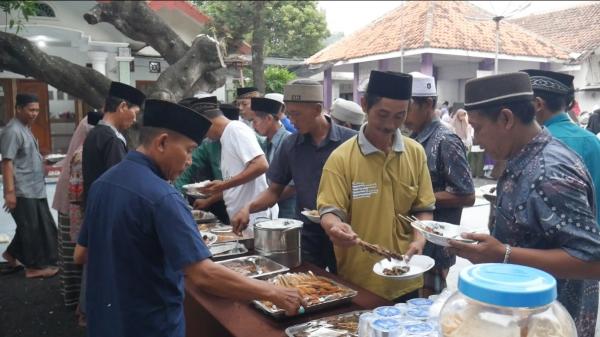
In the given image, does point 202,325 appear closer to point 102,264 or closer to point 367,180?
point 102,264

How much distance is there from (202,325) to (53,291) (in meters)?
2.93

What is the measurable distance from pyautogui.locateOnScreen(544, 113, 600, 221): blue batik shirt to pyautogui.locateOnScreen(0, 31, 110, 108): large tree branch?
4073 mm

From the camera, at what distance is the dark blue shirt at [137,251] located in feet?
4.79

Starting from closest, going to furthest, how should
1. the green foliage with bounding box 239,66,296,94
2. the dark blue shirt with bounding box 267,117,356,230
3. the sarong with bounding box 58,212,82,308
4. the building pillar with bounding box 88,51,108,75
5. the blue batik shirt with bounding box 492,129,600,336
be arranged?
the blue batik shirt with bounding box 492,129,600,336 → the dark blue shirt with bounding box 267,117,356,230 → the sarong with bounding box 58,212,82,308 → the green foliage with bounding box 239,66,296,94 → the building pillar with bounding box 88,51,108,75

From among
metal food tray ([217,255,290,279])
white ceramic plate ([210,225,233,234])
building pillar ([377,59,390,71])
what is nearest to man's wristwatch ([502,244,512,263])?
metal food tray ([217,255,290,279])

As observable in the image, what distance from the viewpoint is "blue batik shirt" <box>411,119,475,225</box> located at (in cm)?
242

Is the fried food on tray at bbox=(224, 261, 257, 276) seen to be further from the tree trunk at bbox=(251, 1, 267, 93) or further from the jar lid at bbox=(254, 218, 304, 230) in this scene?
the tree trunk at bbox=(251, 1, 267, 93)

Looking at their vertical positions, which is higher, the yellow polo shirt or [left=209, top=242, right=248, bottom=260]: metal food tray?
the yellow polo shirt

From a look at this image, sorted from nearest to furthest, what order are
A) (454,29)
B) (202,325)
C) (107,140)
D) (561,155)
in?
(561,155)
(202,325)
(107,140)
(454,29)

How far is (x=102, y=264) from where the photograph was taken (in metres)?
1.56

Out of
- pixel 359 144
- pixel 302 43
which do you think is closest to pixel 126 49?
pixel 302 43

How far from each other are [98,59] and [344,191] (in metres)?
5.90

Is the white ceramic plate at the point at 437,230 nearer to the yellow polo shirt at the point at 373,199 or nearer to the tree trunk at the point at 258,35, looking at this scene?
the yellow polo shirt at the point at 373,199

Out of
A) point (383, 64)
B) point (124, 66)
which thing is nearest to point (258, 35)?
point (124, 66)
